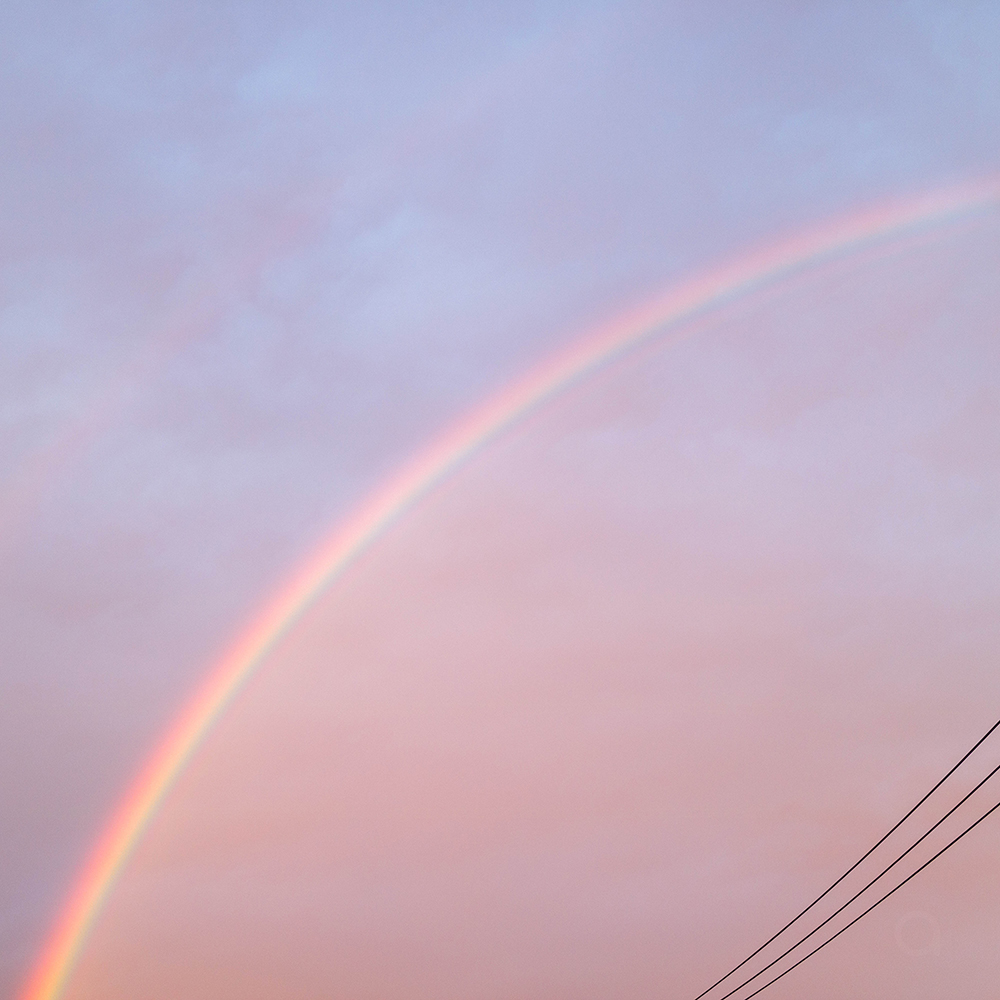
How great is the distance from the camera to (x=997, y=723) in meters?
15.3
